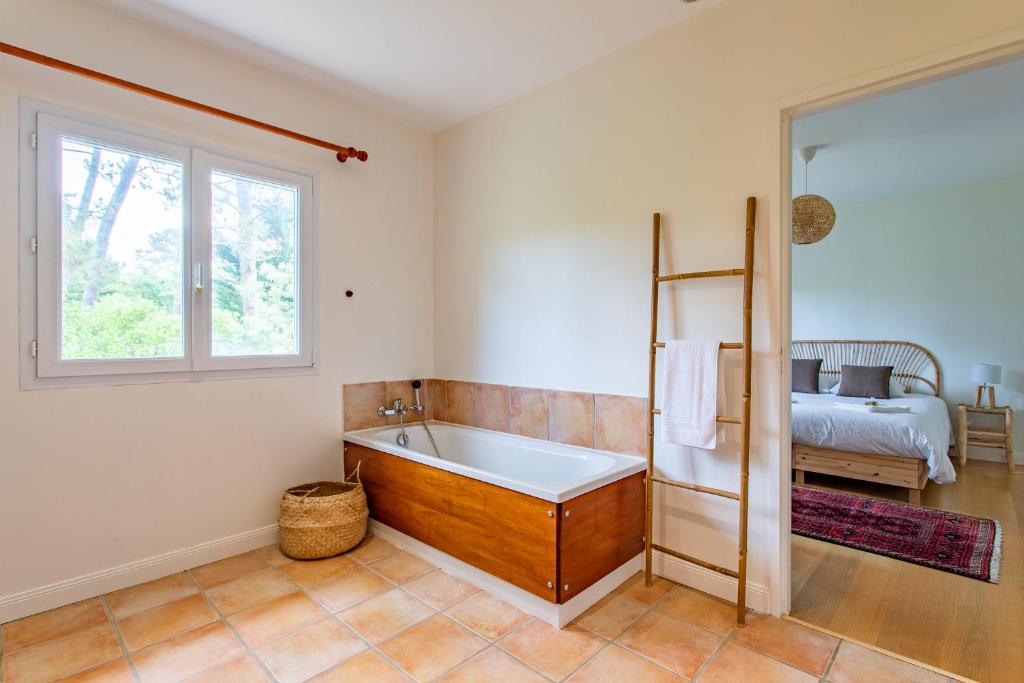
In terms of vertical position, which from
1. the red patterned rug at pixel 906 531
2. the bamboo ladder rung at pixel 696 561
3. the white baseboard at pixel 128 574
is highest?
the bamboo ladder rung at pixel 696 561

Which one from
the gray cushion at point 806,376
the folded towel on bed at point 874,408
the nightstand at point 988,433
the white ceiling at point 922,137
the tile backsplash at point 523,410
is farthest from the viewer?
the gray cushion at point 806,376

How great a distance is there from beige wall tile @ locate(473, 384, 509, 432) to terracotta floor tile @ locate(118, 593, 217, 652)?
66.4 inches

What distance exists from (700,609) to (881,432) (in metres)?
2.30

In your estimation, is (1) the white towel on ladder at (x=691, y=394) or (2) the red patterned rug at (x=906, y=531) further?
(2) the red patterned rug at (x=906, y=531)

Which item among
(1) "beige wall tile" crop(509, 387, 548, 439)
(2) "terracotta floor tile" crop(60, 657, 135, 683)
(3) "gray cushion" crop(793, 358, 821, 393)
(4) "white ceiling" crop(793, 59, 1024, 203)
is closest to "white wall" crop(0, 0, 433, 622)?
(2) "terracotta floor tile" crop(60, 657, 135, 683)

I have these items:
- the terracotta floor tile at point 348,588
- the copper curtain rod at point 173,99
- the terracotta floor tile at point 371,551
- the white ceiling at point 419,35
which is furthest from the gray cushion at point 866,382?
the copper curtain rod at point 173,99

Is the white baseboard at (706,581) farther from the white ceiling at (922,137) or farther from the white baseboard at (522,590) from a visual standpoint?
the white ceiling at (922,137)

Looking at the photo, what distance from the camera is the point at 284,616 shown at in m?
2.05

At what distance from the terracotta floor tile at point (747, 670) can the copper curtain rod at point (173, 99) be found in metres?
3.01

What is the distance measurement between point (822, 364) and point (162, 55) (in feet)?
20.0

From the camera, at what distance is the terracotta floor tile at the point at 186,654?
5.59 ft

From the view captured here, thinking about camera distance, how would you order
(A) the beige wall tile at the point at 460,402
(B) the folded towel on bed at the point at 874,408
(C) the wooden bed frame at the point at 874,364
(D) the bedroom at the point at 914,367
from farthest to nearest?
(B) the folded towel on bed at the point at 874,408 < (C) the wooden bed frame at the point at 874,364 < (A) the beige wall tile at the point at 460,402 < (D) the bedroom at the point at 914,367

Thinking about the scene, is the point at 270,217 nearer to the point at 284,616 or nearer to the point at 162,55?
the point at 162,55

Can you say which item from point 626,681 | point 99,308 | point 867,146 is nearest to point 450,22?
point 99,308
